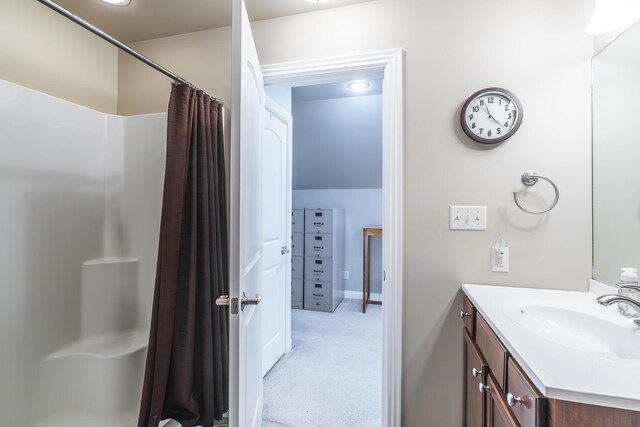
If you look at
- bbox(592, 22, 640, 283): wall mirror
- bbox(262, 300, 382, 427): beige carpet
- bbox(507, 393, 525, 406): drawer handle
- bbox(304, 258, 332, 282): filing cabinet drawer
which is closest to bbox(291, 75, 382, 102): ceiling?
bbox(592, 22, 640, 283): wall mirror

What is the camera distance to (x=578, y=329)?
40.9 inches

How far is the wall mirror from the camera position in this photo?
43.8 inches

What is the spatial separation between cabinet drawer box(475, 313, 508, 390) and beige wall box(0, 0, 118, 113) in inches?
96.5

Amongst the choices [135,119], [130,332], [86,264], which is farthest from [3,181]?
[130,332]

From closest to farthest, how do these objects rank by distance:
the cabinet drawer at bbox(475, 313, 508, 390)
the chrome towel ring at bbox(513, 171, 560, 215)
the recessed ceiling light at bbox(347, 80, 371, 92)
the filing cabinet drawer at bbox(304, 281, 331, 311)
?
1. the cabinet drawer at bbox(475, 313, 508, 390)
2. the chrome towel ring at bbox(513, 171, 560, 215)
3. the recessed ceiling light at bbox(347, 80, 371, 92)
4. the filing cabinet drawer at bbox(304, 281, 331, 311)

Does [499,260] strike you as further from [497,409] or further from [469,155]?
[497,409]

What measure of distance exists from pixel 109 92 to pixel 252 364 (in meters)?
2.01

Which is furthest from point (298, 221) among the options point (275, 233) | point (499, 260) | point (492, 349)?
point (492, 349)

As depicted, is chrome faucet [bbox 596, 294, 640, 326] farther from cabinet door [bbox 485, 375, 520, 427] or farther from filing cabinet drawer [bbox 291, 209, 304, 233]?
filing cabinet drawer [bbox 291, 209, 304, 233]

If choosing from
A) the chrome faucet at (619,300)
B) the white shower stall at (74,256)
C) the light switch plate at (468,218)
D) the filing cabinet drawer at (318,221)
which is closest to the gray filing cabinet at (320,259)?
the filing cabinet drawer at (318,221)

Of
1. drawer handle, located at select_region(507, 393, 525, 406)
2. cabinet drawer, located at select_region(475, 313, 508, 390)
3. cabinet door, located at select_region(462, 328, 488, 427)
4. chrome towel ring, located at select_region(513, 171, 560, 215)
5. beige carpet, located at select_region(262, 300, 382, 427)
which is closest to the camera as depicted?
drawer handle, located at select_region(507, 393, 525, 406)

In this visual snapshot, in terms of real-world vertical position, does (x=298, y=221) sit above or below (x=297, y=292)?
above

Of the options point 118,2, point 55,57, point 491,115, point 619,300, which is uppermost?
point 118,2

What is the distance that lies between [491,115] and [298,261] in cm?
286
